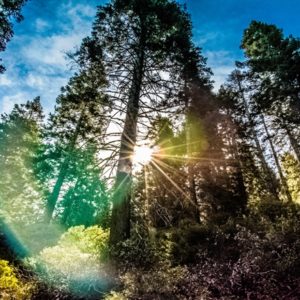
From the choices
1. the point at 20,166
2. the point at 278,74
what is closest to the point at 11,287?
the point at 278,74

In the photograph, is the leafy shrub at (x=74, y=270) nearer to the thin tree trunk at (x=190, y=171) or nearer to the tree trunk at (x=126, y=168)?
the tree trunk at (x=126, y=168)

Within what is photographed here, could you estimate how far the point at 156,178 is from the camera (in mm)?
19828

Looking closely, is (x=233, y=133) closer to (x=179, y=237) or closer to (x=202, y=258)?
(x=179, y=237)

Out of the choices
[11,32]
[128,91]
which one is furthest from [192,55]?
[11,32]

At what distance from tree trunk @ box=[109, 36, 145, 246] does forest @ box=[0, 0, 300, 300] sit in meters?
0.04

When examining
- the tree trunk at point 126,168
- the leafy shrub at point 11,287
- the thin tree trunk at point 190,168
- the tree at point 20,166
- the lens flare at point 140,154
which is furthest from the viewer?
A: the tree at point 20,166

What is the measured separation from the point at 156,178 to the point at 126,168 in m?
9.68

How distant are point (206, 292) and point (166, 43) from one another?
955 cm

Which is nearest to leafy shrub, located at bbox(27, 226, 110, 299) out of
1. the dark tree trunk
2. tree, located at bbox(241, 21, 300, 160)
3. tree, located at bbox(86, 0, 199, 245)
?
tree, located at bbox(86, 0, 199, 245)

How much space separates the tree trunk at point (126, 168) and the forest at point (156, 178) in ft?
0.13

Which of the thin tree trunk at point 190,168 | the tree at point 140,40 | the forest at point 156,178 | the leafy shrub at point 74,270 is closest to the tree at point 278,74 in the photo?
the forest at point 156,178

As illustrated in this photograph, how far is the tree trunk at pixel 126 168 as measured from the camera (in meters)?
9.45

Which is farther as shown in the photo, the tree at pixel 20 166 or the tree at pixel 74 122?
the tree at pixel 20 166

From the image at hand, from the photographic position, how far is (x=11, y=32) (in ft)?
39.9
